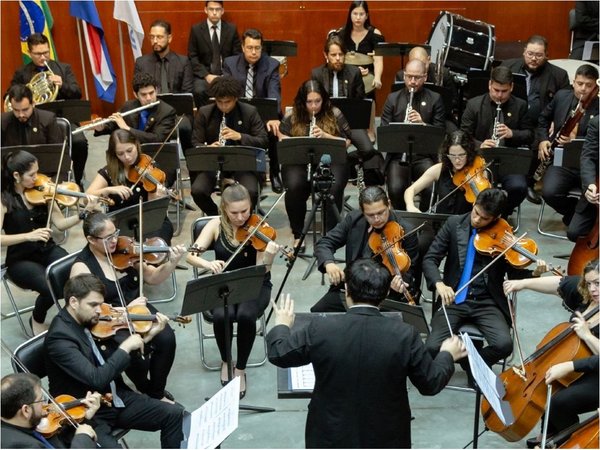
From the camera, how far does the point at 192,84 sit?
8469mm

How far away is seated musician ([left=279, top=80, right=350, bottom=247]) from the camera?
682 centimetres

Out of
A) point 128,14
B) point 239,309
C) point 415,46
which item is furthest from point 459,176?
point 128,14

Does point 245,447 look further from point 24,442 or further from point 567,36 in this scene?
A: point 567,36

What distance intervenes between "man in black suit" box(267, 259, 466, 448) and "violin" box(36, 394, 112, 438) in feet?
3.30

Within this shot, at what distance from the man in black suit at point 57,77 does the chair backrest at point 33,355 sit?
3.43 m

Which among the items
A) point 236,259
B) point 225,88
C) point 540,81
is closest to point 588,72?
point 540,81

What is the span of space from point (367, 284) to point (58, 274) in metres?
2.17

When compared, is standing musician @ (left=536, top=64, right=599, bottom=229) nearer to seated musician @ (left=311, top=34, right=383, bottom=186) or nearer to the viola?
seated musician @ (left=311, top=34, right=383, bottom=186)

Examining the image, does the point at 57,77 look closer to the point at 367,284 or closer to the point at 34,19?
the point at 34,19

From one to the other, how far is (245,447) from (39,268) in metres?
1.88

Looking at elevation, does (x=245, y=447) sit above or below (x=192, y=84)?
below

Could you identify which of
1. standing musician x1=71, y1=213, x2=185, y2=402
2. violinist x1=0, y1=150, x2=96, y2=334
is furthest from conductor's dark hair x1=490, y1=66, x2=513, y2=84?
violinist x1=0, y1=150, x2=96, y2=334

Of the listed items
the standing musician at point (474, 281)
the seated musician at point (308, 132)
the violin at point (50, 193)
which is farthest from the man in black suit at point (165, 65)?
the standing musician at point (474, 281)

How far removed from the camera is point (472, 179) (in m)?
6.16
